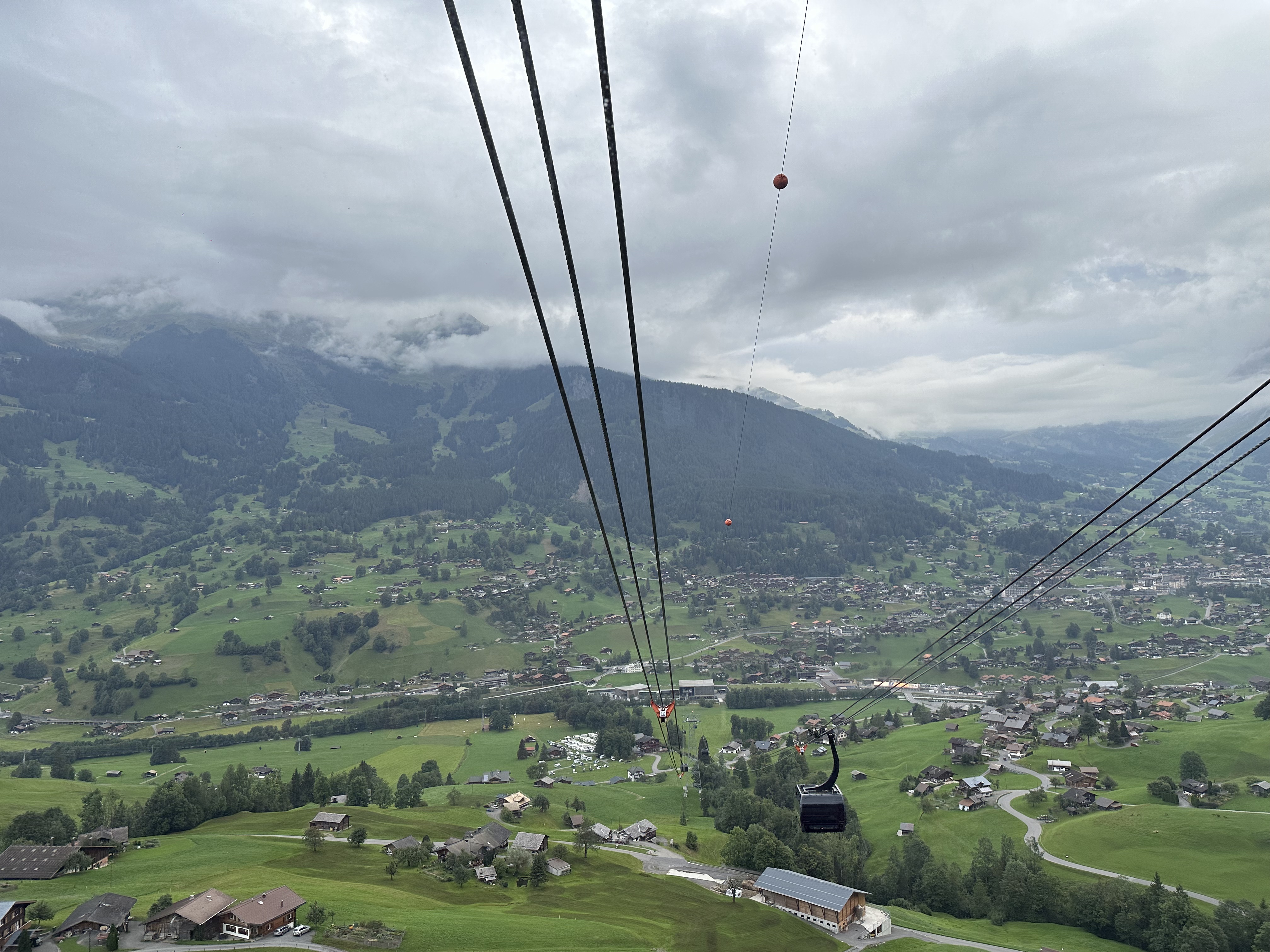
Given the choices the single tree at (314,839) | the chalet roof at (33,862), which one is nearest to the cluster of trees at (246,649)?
the single tree at (314,839)

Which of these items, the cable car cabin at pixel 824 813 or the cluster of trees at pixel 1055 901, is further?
the cluster of trees at pixel 1055 901

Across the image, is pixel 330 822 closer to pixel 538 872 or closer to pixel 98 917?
pixel 538 872

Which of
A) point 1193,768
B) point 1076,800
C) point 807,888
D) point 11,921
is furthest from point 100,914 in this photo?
point 1193,768

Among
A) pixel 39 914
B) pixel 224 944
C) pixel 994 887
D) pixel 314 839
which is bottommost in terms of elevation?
pixel 994 887

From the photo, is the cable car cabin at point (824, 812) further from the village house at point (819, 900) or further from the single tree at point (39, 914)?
the single tree at point (39, 914)

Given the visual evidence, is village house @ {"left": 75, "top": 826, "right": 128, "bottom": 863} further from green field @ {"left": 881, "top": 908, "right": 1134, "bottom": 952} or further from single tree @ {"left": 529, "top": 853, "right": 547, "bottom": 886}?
green field @ {"left": 881, "top": 908, "right": 1134, "bottom": 952}
